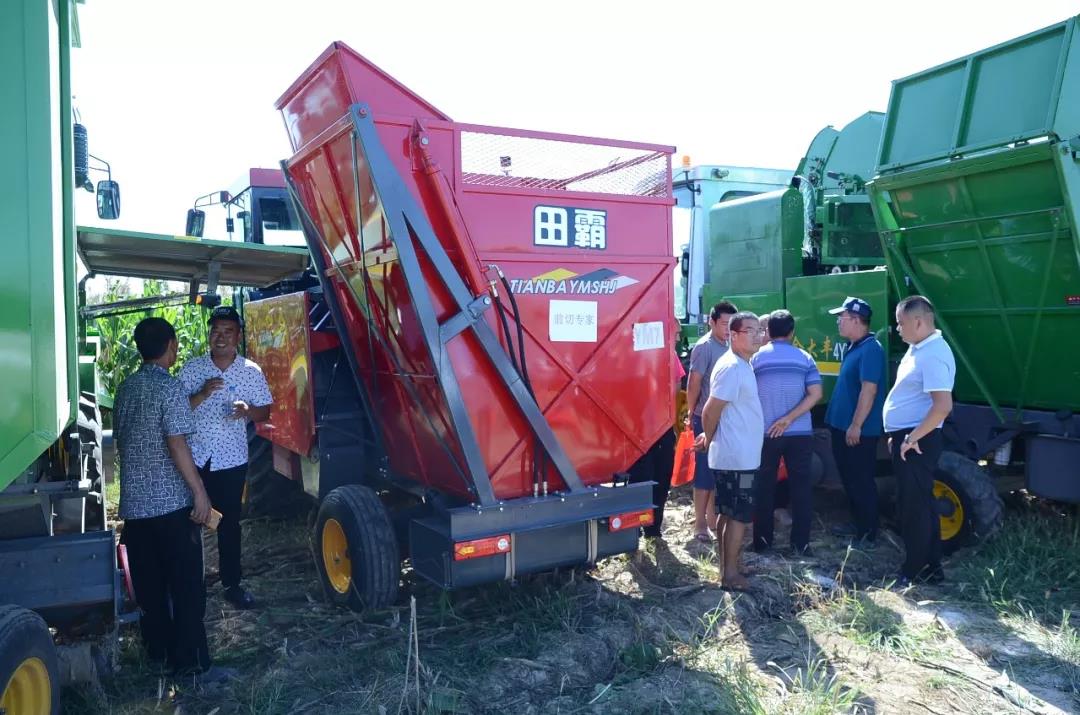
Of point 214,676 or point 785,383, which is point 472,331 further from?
point 785,383

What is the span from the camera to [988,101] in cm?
521

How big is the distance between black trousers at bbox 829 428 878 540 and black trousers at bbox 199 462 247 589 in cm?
396

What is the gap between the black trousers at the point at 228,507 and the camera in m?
4.83

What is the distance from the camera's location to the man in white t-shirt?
4754 mm

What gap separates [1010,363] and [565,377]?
3.17 m

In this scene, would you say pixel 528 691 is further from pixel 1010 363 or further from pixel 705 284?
pixel 705 284

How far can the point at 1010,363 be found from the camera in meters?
5.56

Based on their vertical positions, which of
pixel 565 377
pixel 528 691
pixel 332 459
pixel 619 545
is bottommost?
pixel 528 691

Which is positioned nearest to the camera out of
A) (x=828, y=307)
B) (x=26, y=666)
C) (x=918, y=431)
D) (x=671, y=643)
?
(x=26, y=666)

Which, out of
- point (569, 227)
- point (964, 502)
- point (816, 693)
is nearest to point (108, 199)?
point (569, 227)

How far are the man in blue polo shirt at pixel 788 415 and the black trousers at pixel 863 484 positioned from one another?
411 millimetres

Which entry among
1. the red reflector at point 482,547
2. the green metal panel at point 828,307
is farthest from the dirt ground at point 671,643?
the green metal panel at point 828,307

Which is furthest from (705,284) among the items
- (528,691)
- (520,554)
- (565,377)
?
(528,691)

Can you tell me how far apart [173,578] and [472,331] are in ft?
5.88
